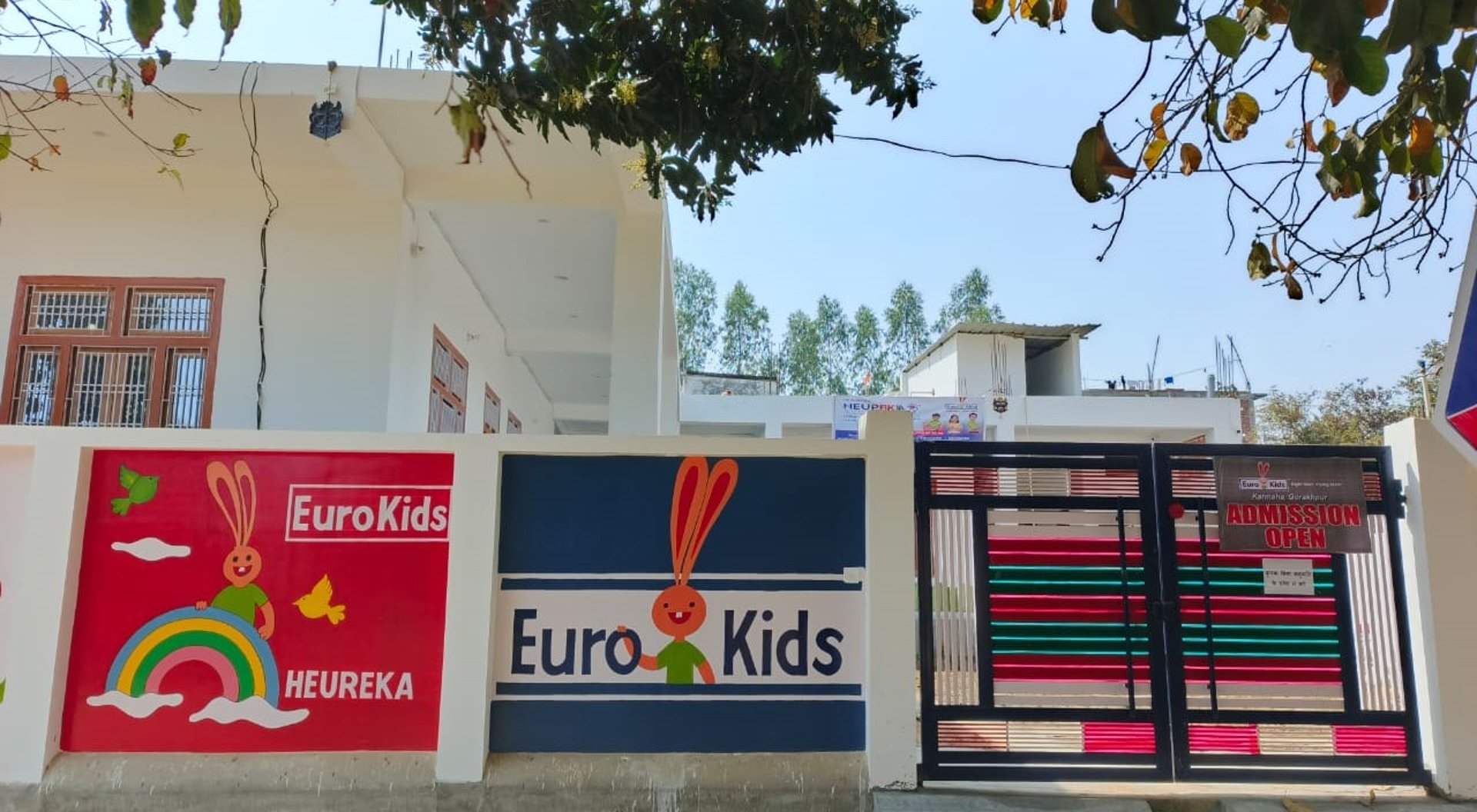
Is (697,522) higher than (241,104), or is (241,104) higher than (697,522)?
(241,104)

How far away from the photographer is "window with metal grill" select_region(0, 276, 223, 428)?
6.81 m

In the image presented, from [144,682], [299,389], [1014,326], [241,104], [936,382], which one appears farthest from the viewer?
[936,382]

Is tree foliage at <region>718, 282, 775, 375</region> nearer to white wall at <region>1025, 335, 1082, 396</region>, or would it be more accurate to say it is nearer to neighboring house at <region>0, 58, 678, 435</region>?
white wall at <region>1025, 335, 1082, 396</region>

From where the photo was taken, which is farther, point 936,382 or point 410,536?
point 936,382

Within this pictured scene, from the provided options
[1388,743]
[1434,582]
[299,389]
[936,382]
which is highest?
[936,382]

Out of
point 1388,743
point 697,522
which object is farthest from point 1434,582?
point 697,522

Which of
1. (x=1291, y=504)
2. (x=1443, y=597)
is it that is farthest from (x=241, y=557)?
(x=1443, y=597)

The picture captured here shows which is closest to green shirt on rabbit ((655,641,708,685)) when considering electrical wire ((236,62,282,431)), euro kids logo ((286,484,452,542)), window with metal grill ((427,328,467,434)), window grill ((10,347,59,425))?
euro kids logo ((286,484,452,542))

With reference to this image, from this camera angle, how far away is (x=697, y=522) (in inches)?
180

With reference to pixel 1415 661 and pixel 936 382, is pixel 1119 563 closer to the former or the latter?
pixel 1415 661

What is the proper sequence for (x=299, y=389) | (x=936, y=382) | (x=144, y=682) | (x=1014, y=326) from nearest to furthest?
1. (x=144, y=682)
2. (x=299, y=389)
3. (x=1014, y=326)
4. (x=936, y=382)

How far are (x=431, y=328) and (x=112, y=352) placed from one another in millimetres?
2440

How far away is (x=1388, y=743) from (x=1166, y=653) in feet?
3.72

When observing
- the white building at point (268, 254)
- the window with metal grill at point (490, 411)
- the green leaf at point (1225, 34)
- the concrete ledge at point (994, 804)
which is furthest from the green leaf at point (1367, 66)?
the window with metal grill at point (490, 411)
